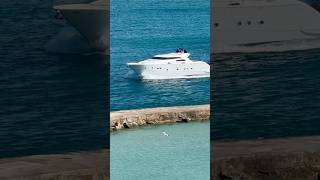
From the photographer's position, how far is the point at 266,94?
15.2 m

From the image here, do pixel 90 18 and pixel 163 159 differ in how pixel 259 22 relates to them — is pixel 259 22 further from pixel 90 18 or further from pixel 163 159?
pixel 163 159

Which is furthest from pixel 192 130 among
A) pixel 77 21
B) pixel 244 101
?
pixel 244 101

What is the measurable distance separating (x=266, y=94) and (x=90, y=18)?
2.94m

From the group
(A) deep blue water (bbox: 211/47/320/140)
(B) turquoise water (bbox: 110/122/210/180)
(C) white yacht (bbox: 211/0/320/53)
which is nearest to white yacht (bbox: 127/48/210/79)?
(B) turquoise water (bbox: 110/122/210/180)

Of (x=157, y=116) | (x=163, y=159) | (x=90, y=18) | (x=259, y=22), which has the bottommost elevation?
(x=163, y=159)

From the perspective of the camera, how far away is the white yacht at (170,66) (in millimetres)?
11883

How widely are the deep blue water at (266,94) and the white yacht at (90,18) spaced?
7.02 feet

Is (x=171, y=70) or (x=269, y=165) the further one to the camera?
(x=269, y=165)

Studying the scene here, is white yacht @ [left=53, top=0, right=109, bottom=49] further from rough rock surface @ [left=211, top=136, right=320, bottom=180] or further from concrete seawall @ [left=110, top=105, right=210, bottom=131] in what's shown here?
rough rock surface @ [left=211, top=136, right=320, bottom=180]

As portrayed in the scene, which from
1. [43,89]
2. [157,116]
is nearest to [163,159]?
[157,116]

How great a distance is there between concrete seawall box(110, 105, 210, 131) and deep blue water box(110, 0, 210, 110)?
19 cm

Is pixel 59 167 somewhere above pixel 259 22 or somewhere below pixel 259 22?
below

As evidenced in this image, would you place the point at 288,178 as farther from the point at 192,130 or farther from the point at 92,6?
the point at 92,6

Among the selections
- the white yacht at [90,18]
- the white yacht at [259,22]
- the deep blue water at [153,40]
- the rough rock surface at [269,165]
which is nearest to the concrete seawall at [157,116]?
the deep blue water at [153,40]
